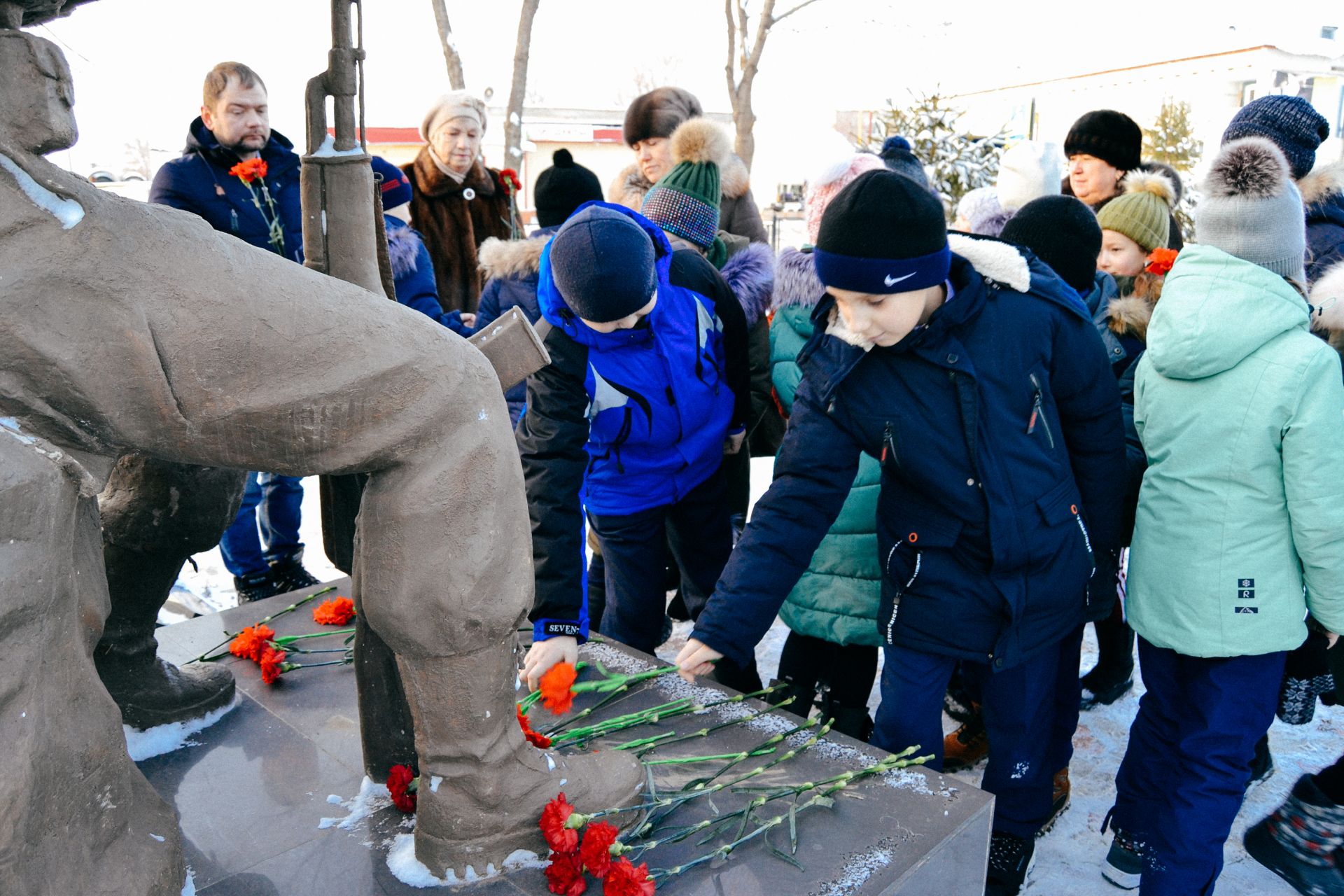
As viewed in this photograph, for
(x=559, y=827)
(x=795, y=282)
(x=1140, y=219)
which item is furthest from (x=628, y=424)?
(x=1140, y=219)

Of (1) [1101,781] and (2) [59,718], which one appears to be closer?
(2) [59,718]

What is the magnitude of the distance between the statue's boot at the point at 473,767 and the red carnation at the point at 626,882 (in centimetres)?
17

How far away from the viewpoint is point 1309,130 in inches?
131

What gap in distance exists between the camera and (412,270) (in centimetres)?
390

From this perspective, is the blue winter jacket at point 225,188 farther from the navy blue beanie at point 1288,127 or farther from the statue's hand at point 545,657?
the navy blue beanie at point 1288,127

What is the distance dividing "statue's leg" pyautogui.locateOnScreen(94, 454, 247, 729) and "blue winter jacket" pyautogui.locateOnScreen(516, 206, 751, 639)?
28.6 inches

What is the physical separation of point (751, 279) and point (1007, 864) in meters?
2.02

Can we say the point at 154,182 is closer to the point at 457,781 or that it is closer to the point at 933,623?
the point at 457,781

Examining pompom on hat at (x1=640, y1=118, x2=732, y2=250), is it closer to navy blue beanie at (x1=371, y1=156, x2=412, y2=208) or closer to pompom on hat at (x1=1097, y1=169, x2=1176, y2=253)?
navy blue beanie at (x1=371, y1=156, x2=412, y2=208)

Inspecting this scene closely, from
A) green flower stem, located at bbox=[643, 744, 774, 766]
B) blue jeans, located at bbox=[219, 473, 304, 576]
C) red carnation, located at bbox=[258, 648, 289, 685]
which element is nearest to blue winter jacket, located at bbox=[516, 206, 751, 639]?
green flower stem, located at bbox=[643, 744, 774, 766]

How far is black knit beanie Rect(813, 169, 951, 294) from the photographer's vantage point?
2.00m

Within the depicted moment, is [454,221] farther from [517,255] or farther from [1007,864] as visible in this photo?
[1007,864]

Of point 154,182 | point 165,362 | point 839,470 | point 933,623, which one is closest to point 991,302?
point 839,470

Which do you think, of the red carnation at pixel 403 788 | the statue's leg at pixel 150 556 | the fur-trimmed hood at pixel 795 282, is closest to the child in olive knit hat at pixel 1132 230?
the fur-trimmed hood at pixel 795 282
